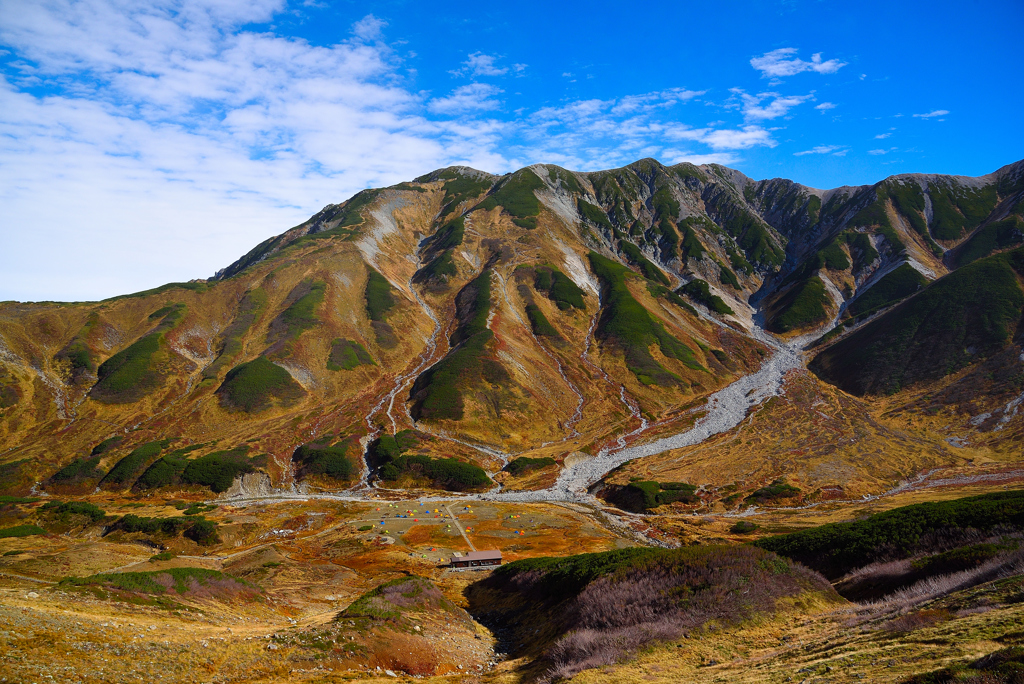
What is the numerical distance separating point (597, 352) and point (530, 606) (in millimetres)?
97474

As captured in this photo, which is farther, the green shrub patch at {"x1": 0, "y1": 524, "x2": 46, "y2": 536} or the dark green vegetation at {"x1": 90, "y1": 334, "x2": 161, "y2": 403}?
the dark green vegetation at {"x1": 90, "y1": 334, "x2": 161, "y2": 403}

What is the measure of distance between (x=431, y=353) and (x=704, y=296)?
10074 centimetres

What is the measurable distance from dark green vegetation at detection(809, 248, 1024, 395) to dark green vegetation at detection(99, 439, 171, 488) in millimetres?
129419

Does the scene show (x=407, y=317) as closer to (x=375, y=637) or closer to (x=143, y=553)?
(x=143, y=553)

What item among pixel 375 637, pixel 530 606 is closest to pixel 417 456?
pixel 530 606

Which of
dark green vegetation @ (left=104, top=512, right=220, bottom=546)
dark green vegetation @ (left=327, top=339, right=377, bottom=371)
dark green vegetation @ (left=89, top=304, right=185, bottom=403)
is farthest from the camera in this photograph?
dark green vegetation @ (left=327, top=339, right=377, bottom=371)

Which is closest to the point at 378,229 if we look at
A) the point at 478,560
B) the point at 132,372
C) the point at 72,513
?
the point at 132,372

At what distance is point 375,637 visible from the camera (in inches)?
781

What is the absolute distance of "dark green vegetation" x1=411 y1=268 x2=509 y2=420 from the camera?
90750 mm

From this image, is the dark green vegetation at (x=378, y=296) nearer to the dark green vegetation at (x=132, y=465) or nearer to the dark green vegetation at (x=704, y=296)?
the dark green vegetation at (x=132, y=465)

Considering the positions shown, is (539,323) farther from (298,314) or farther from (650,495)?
(650,495)

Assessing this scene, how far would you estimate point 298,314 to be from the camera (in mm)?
117500

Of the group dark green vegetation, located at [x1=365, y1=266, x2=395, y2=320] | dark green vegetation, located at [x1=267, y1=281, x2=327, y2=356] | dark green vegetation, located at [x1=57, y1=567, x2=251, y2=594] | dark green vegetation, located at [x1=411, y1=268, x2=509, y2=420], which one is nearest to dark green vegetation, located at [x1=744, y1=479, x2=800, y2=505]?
dark green vegetation, located at [x1=411, y1=268, x2=509, y2=420]

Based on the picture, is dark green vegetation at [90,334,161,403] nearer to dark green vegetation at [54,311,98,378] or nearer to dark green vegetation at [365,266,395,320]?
dark green vegetation at [54,311,98,378]
